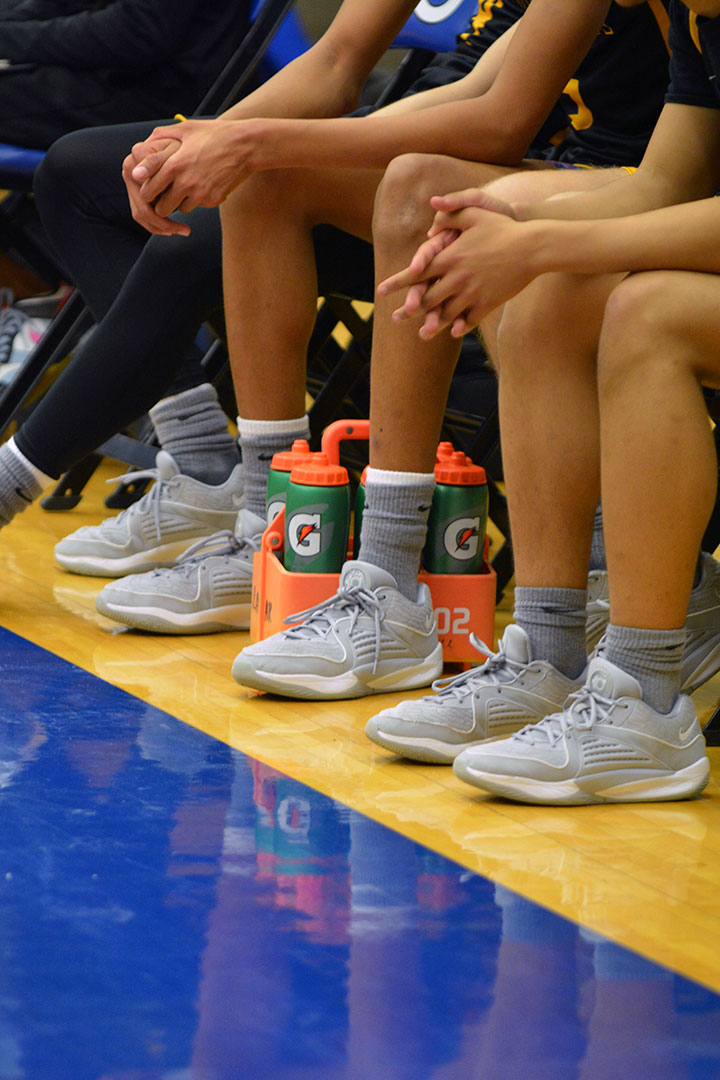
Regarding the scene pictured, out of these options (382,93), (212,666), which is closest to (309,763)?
(212,666)

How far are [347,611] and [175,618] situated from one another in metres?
0.31

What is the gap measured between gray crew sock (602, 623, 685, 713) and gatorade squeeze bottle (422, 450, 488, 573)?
0.44m

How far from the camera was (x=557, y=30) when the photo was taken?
1.53 m

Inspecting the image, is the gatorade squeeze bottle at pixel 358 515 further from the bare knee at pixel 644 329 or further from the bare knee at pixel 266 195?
the bare knee at pixel 644 329

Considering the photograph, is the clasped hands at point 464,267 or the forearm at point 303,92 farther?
the forearm at point 303,92

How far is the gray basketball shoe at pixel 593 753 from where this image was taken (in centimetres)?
126

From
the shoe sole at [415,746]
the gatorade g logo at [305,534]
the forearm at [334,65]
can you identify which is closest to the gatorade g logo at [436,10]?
the forearm at [334,65]

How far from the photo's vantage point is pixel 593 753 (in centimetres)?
126

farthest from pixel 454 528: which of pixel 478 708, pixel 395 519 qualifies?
pixel 478 708

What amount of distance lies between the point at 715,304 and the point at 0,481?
106 cm

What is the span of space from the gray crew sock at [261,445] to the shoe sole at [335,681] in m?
0.35

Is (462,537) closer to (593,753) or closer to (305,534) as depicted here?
(305,534)

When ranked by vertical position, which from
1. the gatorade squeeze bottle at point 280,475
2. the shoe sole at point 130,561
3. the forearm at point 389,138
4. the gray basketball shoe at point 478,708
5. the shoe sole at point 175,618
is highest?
the forearm at point 389,138

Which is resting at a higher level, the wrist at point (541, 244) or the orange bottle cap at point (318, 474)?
the wrist at point (541, 244)
